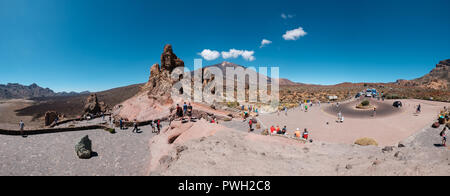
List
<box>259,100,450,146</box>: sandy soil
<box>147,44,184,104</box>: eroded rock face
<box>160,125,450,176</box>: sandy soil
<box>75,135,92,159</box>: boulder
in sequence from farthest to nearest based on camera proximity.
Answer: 1. <box>147,44,184,104</box>: eroded rock face
2. <box>259,100,450,146</box>: sandy soil
3. <box>75,135,92,159</box>: boulder
4. <box>160,125,450,176</box>: sandy soil

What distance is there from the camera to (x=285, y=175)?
6887mm

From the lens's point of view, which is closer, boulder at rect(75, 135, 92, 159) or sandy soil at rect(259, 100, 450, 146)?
boulder at rect(75, 135, 92, 159)

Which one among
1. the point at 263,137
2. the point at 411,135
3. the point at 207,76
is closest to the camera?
the point at 263,137

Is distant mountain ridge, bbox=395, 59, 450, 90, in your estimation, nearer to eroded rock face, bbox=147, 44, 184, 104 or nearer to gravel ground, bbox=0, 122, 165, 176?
eroded rock face, bbox=147, 44, 184, 104

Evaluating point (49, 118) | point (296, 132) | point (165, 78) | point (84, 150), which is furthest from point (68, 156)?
point (49, 118)

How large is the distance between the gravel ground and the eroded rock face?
23.9 ft

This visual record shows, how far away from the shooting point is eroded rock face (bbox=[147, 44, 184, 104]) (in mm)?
22062

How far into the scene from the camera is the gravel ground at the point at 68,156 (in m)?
9.30

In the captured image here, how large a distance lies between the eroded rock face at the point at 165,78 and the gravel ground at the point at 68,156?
7276mm

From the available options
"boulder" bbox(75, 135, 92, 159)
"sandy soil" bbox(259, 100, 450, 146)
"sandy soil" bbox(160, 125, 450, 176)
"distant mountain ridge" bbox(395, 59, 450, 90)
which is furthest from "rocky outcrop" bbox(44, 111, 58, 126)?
"distant mountain ridge" bbox(395, 59, 450, 90)
